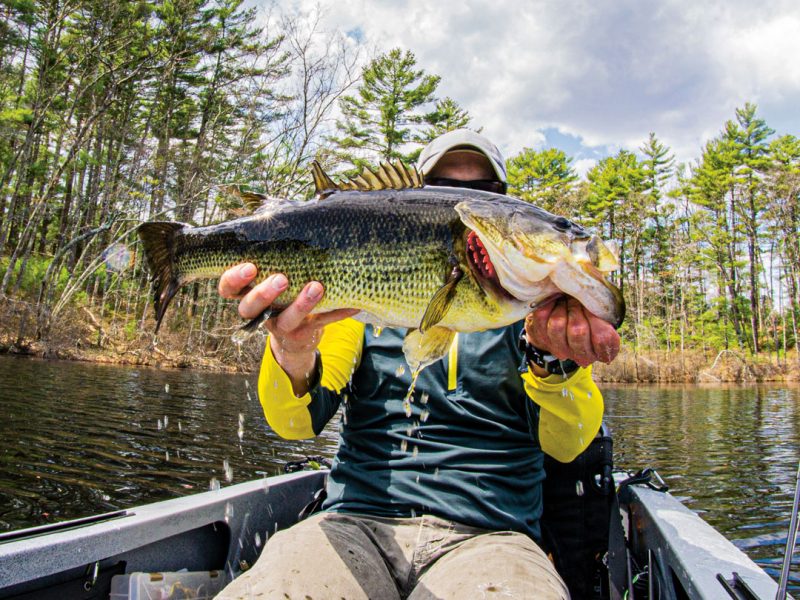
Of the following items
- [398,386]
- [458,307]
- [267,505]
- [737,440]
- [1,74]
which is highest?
[1,74]

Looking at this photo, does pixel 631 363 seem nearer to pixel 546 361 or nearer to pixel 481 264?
pixel 546 361

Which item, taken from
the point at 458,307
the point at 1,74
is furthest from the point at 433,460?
the point at 1,74

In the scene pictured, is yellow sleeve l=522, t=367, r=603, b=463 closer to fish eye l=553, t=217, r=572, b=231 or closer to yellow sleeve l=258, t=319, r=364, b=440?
fish eye l=553, t=217, r=572, b=231

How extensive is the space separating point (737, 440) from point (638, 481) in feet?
34.1

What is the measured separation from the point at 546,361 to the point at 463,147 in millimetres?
1442

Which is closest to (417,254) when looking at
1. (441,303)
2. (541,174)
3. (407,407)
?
(441,303)

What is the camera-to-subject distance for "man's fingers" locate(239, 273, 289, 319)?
2.07 meters

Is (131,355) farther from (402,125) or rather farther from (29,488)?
(402,125)

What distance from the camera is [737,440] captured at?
11797mm

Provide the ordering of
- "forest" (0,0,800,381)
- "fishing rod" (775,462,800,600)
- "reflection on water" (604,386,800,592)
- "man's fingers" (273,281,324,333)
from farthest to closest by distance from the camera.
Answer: "forest" (0,0,800,381)
"reflection on water" (604,386,800,592)
"man's fingers" (273,281,324,333)
"fishing rod" (775,462,800,600)

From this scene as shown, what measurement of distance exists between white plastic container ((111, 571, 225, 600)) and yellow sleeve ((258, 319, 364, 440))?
840 millimetres

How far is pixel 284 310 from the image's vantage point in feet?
6.96

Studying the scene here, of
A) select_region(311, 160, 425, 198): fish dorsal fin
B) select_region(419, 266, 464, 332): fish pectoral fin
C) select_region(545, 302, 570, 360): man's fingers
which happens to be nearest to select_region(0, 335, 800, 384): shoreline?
select_region(311, 160, 425, 198): fish dorsal fin

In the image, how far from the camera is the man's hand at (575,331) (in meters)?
1.83
